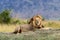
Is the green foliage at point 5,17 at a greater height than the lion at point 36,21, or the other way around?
the lion at point 36,21

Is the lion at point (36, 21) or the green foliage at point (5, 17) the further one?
the green foliage at point (5, 17)

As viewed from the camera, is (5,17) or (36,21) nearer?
(36,21)

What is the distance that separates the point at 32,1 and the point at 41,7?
449 centimetres

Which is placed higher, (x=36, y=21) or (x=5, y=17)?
(x=36, y=21)

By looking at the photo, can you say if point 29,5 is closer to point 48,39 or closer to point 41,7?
point 41,7

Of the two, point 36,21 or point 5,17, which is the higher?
point 36,21

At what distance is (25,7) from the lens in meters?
52.6

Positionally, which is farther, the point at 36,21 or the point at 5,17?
the point at 5,17

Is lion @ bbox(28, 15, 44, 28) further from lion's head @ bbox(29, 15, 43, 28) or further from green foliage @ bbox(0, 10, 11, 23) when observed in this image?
green foliage @ bbox(0, 10, 11, 23)

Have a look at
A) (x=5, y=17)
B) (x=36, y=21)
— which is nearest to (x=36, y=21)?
(x=36, y=21)

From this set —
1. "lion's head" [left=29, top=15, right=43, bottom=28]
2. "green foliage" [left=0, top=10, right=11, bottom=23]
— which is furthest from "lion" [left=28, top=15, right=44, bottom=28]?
"green foliage" [left=0, top=10, right=11, bottom=23]

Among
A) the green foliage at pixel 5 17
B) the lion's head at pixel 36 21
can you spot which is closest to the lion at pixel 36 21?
the lion's head at pixel 36 21

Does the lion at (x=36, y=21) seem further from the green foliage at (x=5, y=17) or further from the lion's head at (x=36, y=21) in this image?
the green foliage at (x=5, y=17)

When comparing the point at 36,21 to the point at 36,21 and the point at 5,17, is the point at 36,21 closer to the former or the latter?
the point at 36,21
